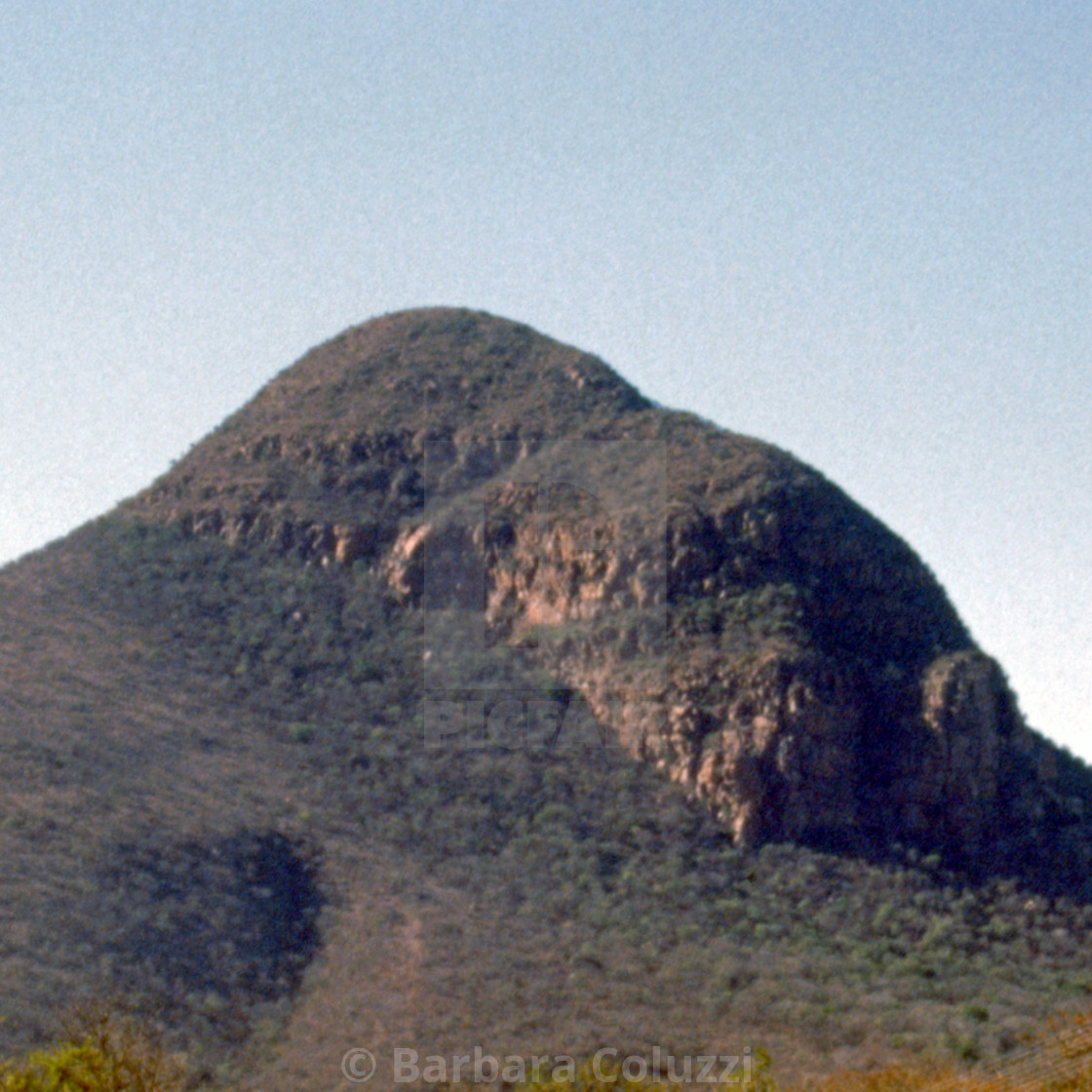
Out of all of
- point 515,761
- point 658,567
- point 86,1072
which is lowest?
point 86,1072

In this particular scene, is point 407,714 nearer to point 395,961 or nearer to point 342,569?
point 342,569

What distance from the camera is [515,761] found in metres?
36.3

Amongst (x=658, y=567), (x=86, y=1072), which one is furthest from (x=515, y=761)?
(x=86, y=1072)

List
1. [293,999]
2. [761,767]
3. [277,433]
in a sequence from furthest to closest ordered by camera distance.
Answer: [277,433], [761,767], [293,999]

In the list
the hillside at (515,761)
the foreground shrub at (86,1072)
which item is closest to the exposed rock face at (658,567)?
the hillside at (515,761)

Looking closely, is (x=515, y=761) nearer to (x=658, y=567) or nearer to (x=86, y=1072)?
(x=658, y=567)

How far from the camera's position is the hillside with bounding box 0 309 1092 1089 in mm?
27844

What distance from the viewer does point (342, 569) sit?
4250 cm

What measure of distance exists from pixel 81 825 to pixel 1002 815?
19.8 meters

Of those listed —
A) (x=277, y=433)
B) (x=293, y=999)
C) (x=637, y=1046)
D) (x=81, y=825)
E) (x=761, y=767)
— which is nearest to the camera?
(x=637, y=1046)

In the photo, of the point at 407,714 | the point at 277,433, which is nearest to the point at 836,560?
the point at 407,714

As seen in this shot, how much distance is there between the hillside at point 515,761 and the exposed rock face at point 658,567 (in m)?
0.10

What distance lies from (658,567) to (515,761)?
6.07m

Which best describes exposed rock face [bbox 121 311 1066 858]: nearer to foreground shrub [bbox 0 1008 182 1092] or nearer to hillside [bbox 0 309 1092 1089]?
hillside [bbox 0 309 1092 1089]
